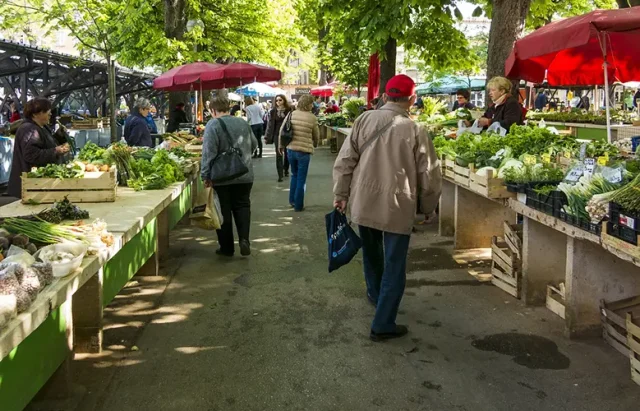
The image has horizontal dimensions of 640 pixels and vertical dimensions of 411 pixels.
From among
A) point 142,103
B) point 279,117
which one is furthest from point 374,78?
point 142,103

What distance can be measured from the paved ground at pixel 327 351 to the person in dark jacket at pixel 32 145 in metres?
1.62

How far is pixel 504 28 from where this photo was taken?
375 inches

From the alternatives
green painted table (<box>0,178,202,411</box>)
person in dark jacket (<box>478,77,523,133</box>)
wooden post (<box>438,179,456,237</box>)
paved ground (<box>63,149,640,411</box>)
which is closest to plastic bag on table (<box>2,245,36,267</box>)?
green painted table (<box>0,178,202,411</box>)

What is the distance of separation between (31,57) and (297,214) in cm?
993

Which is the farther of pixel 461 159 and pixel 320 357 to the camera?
pixel 461 159

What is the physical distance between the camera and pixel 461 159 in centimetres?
691

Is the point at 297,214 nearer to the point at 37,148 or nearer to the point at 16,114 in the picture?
the point at 37,148

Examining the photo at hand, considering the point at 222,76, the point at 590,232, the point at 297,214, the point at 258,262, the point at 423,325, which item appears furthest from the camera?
the point at 222,76

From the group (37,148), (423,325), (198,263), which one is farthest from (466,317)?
(37,148)

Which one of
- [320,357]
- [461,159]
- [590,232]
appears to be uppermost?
[461,159]

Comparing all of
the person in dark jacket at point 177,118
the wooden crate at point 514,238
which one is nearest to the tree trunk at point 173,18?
the person in dark jacket at point 177,118

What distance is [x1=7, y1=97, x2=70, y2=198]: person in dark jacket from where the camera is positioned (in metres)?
6.68

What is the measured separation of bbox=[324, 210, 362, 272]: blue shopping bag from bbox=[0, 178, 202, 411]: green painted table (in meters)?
1.50

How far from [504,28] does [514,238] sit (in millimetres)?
4589
